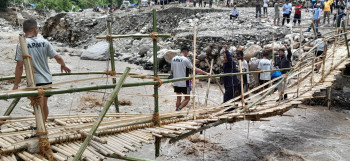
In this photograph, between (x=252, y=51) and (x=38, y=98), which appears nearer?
(x=38, y=98)

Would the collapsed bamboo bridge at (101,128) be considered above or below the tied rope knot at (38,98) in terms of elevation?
below

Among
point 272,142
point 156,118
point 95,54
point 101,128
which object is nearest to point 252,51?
point 272,142

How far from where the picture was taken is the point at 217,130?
5492mm

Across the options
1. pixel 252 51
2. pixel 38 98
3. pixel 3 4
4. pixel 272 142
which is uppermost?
pixel 3 4

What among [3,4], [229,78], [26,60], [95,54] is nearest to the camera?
[26,60]

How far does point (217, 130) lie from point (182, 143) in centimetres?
96

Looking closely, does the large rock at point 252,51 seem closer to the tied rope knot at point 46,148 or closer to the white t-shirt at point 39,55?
the white t-shirt at point 39,55

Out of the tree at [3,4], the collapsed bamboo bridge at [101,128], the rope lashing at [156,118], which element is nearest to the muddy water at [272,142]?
the collapsed bamboo bridge at [101,128]

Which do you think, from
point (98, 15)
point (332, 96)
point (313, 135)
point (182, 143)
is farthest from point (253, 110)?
point (98, 15)

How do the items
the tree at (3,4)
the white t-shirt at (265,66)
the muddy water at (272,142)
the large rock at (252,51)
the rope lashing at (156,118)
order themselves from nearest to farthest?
the rope lashing at (156,118), the muddy water at (272,142), the white t-shirt at (265,66), the large rock at (252,51), the tree at (3,4)

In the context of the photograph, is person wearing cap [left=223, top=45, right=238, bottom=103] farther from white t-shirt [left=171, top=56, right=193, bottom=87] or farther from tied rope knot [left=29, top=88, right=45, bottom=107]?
tied rope knot [left=29, top=88, right=45, bottom=107]

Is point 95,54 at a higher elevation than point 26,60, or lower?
lower

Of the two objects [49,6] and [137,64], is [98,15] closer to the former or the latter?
[137,64]

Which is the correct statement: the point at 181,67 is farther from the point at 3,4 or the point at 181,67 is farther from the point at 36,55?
the point at 3,4
